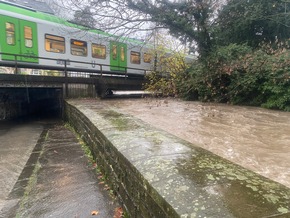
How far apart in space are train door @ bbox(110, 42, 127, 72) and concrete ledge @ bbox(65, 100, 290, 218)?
12384 millimetres

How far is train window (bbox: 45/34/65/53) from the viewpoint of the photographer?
11.7 metres

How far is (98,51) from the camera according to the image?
45.9 feet

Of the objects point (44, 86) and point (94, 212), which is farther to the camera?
point (44, 86)

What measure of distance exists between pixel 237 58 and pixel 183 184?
957 cm

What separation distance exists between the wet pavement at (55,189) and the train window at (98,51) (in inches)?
393

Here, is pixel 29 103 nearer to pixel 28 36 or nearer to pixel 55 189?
pixel 28 36

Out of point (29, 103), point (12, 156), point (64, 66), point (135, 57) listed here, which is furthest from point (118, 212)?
point (135, 57)

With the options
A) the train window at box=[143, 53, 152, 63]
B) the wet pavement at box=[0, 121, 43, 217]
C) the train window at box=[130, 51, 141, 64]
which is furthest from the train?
the wet pavement at box=[0, 121, 43, 217]

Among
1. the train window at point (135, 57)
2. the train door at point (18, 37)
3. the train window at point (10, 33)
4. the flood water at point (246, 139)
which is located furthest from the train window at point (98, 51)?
the flood water at point (246, 139)

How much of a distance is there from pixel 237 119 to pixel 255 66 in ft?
11.7

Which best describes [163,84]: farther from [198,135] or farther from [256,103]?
[198,135]

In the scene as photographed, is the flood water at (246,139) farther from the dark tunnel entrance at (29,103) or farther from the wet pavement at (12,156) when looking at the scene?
the dark tunnel entrance at (29,103)

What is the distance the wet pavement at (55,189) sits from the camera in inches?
97.3

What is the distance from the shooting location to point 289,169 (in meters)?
2.81
